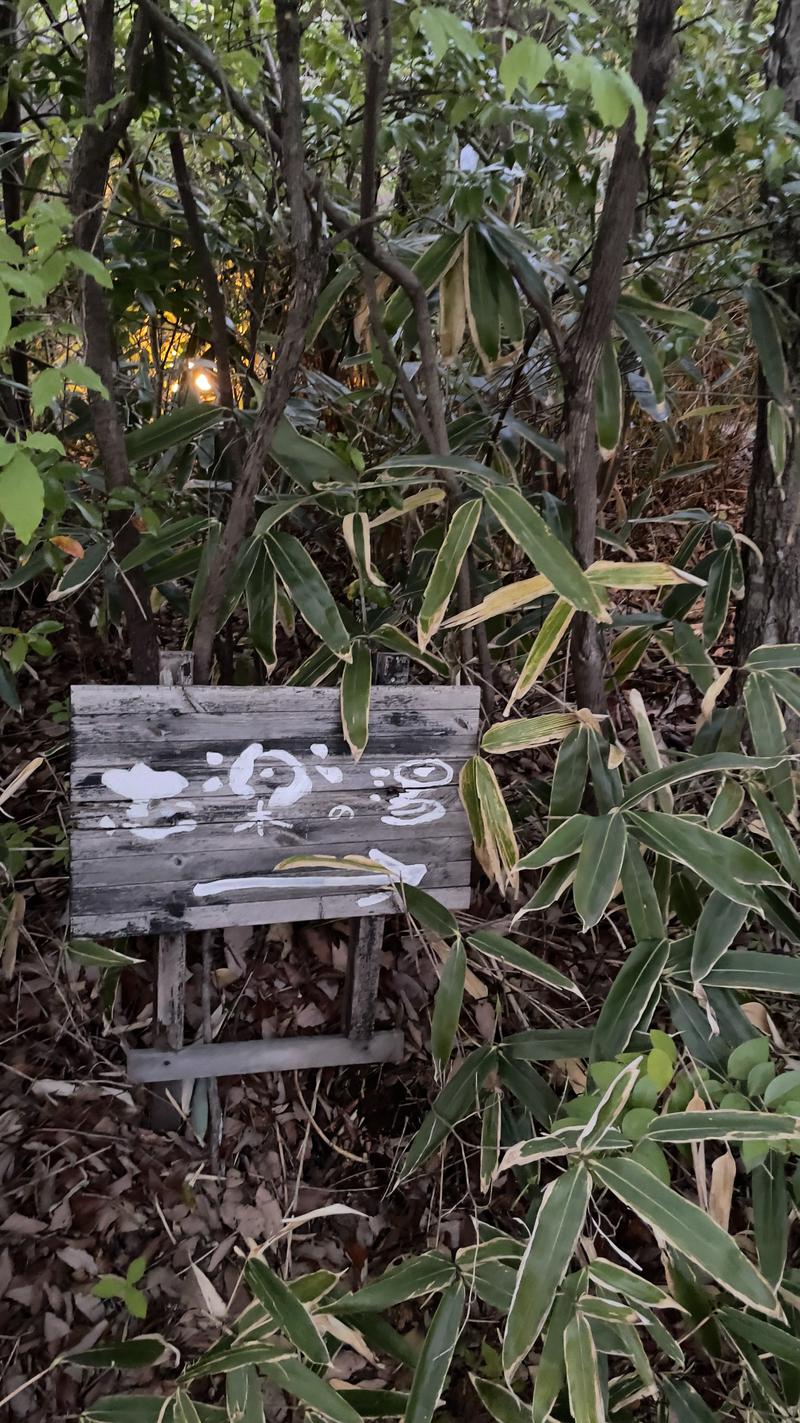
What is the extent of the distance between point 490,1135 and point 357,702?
1.77ft

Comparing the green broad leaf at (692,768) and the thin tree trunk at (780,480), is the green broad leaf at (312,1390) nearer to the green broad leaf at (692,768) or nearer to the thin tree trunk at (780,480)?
the green broad leaf at (692,768)

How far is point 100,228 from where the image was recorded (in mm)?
1019

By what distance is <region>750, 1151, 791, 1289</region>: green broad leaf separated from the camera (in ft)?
2.85

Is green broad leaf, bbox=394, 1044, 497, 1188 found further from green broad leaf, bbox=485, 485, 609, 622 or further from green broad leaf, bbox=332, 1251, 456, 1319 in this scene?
green broad leaf, bbox=485, 485, 609, 622

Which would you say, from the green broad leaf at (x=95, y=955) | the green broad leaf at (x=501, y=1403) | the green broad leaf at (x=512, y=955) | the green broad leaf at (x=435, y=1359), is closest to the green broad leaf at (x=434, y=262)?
the green broad leaf at (x=512, y=955)

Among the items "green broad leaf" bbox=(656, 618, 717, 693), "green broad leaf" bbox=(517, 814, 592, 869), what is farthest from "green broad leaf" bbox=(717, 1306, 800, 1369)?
"green broad leaf" bbox=(656, 618, 717, 693)

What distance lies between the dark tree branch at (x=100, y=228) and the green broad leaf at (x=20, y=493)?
11.2 inches

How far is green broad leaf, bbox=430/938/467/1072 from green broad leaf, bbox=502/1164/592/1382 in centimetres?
32

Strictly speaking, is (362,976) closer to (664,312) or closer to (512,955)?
(512,955)

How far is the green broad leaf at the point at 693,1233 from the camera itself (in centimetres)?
66

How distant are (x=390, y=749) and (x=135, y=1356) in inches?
27.4

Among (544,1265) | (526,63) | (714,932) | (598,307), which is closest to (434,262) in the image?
(598,307)

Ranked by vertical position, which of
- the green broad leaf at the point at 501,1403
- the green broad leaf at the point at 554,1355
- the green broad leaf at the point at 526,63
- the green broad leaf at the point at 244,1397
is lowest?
the green broad leaf at the point at 501,1403

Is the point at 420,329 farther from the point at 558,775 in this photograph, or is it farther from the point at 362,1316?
the point at 362,1316
